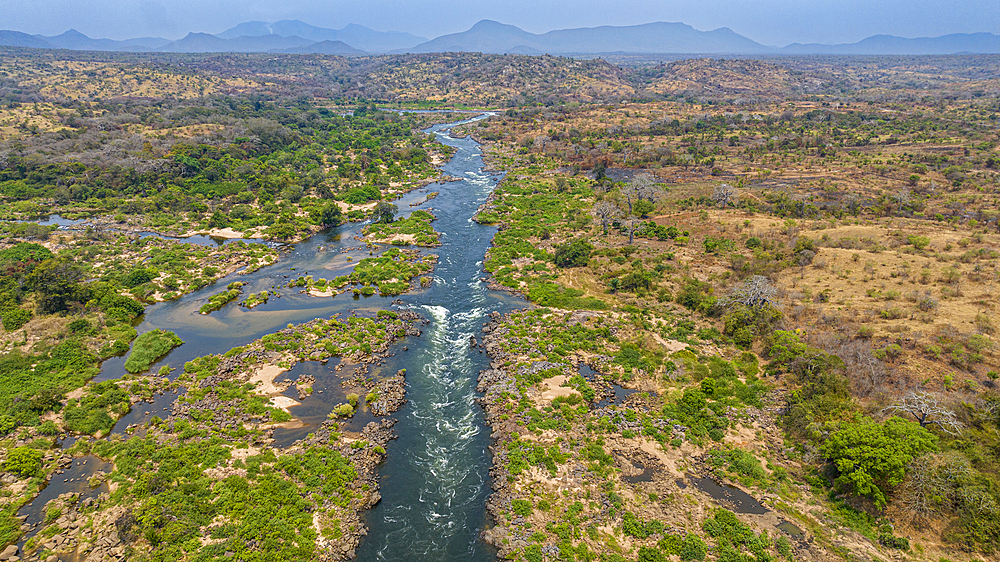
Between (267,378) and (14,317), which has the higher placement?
(14,317)

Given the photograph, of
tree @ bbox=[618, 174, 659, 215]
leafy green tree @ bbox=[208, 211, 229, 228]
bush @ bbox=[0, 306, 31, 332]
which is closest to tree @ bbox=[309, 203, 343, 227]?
leafy green tree @ bbox=[208, 211, 229, 228]

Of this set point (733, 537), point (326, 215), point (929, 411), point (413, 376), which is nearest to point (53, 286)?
point (326, 215)

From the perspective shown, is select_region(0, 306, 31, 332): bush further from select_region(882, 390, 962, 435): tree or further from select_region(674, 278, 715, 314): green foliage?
select_region(882, 390, 962, 435): tree

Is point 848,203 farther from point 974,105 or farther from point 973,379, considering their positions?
point 974,105

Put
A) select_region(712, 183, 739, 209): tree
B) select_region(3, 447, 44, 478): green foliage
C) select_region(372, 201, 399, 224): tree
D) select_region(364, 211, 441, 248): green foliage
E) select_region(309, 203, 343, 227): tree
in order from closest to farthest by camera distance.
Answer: select_region(3, 447, 44, 478): green foliage < select_region(364, 211, 441, 248): green foliage < select_region(309, 203, 343, 227): tree < select_region(372, 201, 399, 224): tree < select_region(712, 183, 739, 209): tree

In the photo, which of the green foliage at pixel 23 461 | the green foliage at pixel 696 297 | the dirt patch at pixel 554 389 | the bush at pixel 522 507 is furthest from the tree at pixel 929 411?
the green foliage at pixel 23 461

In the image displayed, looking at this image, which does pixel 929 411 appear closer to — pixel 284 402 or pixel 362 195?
pixel 284 402
